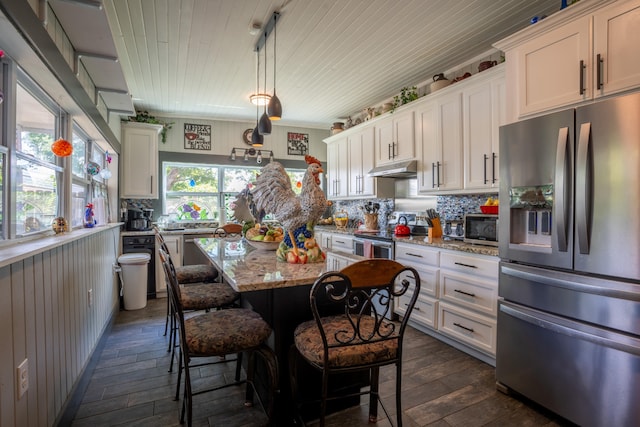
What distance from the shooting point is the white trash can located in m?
3.67

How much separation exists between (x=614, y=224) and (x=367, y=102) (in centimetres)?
345

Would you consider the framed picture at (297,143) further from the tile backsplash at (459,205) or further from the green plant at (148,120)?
the tile backsplash at (459,205)

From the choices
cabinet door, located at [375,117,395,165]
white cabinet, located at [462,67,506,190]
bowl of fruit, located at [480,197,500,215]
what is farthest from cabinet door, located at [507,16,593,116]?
cabinet door, located at [375,117,395,165]

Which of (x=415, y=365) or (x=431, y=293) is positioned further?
(x=431, y=293)

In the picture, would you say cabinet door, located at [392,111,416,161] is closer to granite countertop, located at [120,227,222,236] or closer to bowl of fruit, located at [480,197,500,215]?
bowl of fruit, located at [480,197,500,215]

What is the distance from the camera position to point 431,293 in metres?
2.92

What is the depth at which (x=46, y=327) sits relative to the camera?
1519 mm

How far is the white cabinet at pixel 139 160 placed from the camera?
4.45 meters

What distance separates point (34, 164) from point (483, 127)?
3.28m

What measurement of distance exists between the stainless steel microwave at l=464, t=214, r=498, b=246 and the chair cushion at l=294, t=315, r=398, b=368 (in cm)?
161

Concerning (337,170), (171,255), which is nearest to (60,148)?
(171,255)

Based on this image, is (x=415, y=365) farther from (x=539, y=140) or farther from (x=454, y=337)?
(x=539, y=140)

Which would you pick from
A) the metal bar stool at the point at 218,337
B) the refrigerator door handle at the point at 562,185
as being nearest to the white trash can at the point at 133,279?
the metal bar stool at the point at 218,337

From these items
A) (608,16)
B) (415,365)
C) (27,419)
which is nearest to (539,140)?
(608,16)
